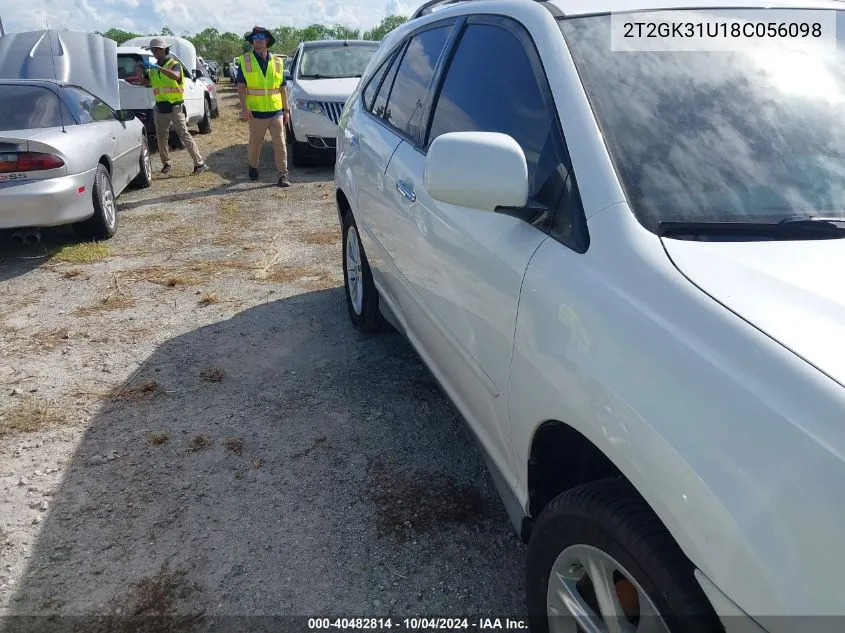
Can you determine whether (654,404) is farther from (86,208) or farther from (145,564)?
(86,208)

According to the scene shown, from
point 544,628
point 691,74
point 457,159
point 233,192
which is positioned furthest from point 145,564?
point 233,192

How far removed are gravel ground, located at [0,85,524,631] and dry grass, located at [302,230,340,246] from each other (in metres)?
1.04

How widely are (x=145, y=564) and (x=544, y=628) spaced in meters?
1.47

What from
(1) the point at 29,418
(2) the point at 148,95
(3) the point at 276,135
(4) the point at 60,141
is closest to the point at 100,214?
(4) the point at 60,141

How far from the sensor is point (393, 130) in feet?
10.7

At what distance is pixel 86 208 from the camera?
602 centimetres

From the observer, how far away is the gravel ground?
7.70 ft

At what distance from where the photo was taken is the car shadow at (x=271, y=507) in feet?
7.57

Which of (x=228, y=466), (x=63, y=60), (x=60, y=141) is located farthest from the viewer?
(x=63, y=60)

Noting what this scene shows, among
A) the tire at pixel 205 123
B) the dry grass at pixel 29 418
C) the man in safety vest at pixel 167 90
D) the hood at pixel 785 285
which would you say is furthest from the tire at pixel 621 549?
the tire at pixel 205 123

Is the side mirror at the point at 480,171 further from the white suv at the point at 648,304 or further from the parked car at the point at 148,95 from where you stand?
the parked car at the point at 148,95

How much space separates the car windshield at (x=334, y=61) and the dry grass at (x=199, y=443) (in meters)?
8.01

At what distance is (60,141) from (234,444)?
12.9ft

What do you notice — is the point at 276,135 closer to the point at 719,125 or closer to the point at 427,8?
the point at 427,8
